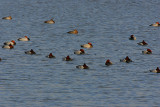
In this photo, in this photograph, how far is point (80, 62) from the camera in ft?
174

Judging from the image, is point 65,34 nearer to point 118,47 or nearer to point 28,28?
point 28,28

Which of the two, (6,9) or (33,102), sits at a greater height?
(6,9)

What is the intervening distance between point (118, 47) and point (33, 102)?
26647 millimetres

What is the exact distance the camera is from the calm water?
37.9 meters

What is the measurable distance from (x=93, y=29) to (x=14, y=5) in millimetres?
42636

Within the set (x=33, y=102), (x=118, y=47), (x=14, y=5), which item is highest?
(x=14, y=5)

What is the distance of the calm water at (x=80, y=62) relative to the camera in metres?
37.9

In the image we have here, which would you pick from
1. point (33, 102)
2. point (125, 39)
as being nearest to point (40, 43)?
point (125, 39)

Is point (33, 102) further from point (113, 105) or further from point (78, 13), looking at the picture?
point (78, 13)

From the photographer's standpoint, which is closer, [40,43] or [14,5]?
[40,43]

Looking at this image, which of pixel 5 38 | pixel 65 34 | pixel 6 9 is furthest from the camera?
pixel 6 9

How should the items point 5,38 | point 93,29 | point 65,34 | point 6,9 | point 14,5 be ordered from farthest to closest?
1. point 14,5
2. point 6,9
3. point 93,29
4. point 65,34
5. point 5,38

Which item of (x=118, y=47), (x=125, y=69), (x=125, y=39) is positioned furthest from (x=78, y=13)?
(x=125, y=69)

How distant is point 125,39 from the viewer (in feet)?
223
